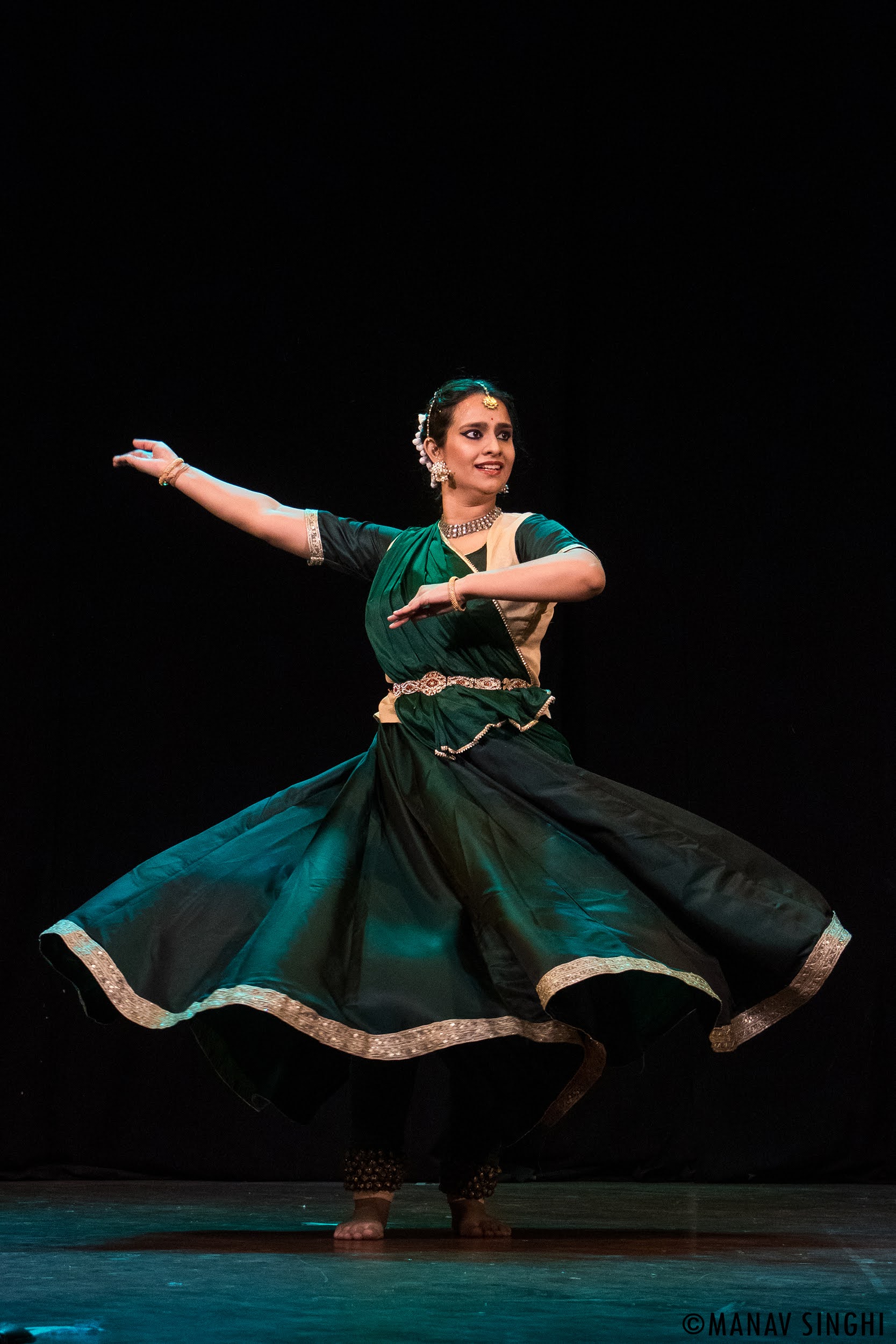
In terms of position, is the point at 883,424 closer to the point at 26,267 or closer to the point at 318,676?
the point at 318,676

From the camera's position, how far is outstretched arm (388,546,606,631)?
249cm

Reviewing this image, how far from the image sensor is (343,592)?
420cm

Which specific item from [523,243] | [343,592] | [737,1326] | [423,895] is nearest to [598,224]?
[523,243]

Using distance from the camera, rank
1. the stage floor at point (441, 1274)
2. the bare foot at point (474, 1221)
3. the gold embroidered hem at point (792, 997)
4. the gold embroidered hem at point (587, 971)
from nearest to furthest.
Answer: the stage floor at point (441, 1274) → the gold embroidered hem at point (587, 971) → the gold embroidered hem at point (792, 997) → the bare foot at point (474, 1221)

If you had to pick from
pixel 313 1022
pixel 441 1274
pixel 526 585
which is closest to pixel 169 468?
pixel 526 585

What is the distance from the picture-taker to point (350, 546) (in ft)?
9.69

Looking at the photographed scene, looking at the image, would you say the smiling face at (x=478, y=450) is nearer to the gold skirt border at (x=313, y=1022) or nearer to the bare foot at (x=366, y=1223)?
the gold skirt border at (x=313, y=1022)

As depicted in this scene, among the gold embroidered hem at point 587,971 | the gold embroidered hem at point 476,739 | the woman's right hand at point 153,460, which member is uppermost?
the woman's right hand at point 153,460

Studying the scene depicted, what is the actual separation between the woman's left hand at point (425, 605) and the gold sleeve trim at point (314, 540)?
0.49 meters

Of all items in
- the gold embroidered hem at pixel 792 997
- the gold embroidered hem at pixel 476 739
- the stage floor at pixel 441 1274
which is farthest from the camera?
the gold embroidered hem at pixel 476 739

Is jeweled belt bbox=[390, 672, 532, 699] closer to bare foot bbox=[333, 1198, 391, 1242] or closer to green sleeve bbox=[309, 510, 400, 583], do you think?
green sleeve bbox=[309, 510, 400, 583]

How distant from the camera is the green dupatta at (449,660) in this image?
2.68m

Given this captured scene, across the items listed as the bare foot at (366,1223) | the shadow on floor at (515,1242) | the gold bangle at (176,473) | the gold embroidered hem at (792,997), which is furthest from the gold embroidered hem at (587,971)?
the gold bangle at (176,473)

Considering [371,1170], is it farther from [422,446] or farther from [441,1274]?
[422,446]
